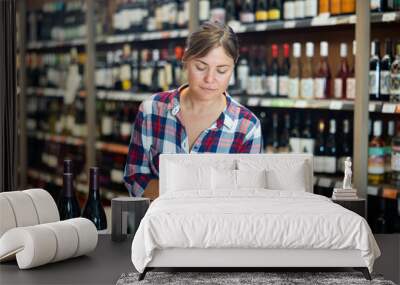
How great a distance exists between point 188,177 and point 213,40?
128 cm

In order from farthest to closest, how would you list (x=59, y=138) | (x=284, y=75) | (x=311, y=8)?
1. (x=59, y=138)
2. (x=284, y=75)
3. (x=311, y=8)

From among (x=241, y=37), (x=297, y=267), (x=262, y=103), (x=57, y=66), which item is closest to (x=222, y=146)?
(x=262, y=103)

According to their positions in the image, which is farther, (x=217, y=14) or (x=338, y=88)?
(x=217, y=14)

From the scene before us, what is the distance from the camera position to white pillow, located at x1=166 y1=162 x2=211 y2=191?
5.48m

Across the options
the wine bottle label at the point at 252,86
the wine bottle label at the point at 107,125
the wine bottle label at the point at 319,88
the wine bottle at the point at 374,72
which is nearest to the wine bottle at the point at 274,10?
the wine bottle label at the point at 252,86

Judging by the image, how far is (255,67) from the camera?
6531 millimetres

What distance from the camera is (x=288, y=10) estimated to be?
6.25 m

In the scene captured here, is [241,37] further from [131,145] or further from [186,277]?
[186,277]

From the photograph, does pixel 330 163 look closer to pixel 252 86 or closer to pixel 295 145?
pixel 295 145

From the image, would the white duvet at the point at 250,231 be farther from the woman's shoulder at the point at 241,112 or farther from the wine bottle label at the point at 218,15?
the wine bottle label at the point at 218,15

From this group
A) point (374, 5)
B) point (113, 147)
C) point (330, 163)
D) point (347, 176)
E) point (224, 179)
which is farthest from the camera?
point (113, 147)

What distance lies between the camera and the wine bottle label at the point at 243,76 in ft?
21.2

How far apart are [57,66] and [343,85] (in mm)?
3026

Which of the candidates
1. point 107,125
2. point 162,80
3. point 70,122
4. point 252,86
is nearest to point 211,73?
point 252,86
